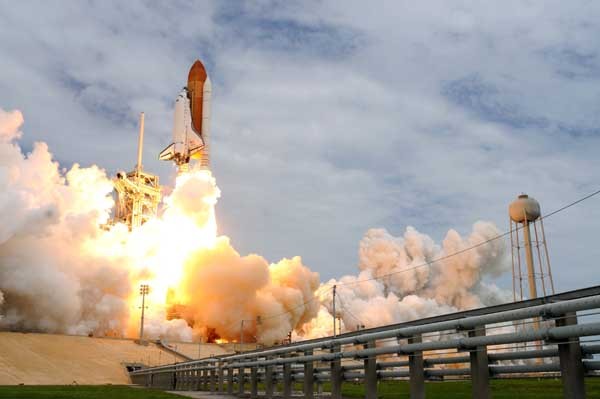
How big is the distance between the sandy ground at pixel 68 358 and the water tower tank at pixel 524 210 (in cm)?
3422

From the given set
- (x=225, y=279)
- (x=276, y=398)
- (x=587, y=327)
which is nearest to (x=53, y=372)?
(x=225, y=279)

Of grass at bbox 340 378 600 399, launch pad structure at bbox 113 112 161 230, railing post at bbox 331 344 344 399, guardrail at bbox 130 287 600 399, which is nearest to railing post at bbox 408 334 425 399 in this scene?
guardrail at bbox 130 287 600 399

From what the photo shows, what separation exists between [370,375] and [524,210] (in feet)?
136

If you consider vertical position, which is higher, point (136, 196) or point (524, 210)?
point (136, 196)

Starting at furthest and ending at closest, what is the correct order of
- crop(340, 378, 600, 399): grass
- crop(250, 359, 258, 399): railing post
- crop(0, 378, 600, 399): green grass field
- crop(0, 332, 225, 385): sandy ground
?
crop(0, 332, 225, 385): sandy ground → crop(250, 359, 258, 399): railing post → crop(0, 378, 600, 399): green grass field → crop(340, 378, 600, 399): grass

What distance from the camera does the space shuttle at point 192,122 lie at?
81.9 meters

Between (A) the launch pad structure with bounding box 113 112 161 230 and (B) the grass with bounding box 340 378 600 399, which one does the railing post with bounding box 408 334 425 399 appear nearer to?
(B) the grass with bounding box 340 378 600 399

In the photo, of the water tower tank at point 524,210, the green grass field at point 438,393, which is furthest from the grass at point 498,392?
the water tower tank at point 524,210

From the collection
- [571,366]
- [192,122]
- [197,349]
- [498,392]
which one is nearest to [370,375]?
[571,366]

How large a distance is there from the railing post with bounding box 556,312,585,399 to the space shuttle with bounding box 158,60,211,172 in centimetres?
7593

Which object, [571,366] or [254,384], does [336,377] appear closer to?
[254,384]

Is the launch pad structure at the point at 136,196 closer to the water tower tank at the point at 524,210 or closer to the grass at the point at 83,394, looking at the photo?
the water tower tank at the point at 524,210

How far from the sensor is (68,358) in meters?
54.4

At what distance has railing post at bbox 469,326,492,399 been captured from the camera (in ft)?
29.1
